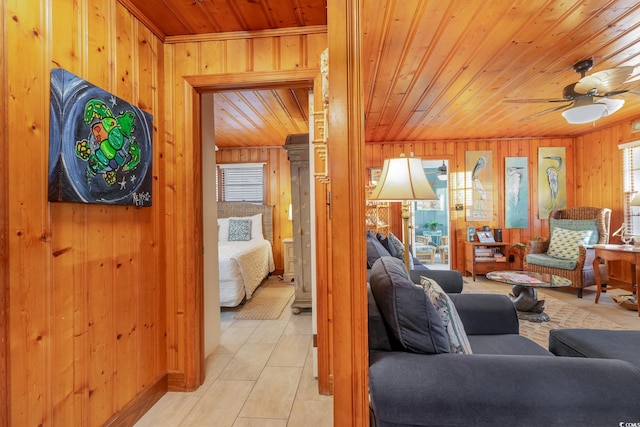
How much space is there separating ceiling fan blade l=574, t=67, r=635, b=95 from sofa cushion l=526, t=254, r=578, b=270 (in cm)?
237

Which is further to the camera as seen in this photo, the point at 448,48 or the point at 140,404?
the point at 448,48

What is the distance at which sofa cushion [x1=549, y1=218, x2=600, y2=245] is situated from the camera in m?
4.03

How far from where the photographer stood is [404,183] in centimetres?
178

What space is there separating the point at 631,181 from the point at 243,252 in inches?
213

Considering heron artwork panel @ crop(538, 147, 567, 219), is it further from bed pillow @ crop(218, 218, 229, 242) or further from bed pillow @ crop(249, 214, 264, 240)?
bed pillow @ crop(218, 218, 229, 242)

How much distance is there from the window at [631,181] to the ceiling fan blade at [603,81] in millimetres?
2562

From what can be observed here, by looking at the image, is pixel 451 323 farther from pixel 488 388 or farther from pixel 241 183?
pixel 241 183

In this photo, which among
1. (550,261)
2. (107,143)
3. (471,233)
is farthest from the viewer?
(471,233)

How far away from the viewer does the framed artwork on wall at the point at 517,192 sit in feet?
16.6

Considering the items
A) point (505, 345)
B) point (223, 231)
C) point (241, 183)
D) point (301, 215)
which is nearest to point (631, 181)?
point (505, 345)

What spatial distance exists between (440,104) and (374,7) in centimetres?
200

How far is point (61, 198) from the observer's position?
3.97 ft

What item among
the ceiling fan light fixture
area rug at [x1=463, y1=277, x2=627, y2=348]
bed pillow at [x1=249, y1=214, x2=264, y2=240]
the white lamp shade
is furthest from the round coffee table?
bed pillow at [x1=249, y1=214, x2=264, y2=240]

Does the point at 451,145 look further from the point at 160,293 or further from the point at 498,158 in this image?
the point at 160,293
